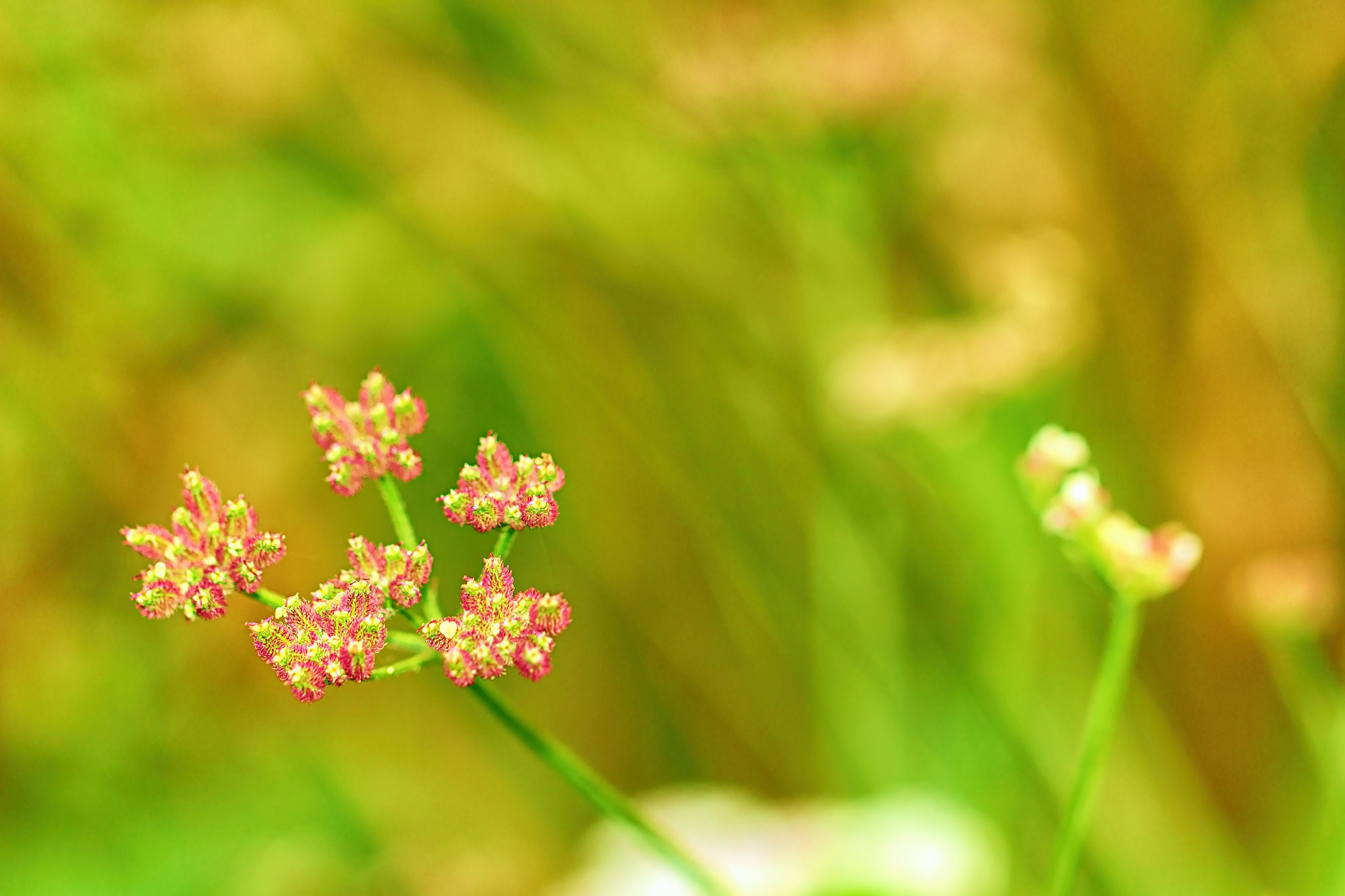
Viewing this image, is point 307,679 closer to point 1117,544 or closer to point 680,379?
point 1117,544

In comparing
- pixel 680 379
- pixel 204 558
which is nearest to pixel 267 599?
pixel 204 558

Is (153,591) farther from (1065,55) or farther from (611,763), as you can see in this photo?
(1065,55)

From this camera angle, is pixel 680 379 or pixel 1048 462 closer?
pixel 1048 462

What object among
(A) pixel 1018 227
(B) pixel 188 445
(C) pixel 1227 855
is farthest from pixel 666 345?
(C) pixel 1227 855

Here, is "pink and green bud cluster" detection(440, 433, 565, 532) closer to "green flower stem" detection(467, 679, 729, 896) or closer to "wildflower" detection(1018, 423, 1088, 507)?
"green flower stem" detection(467, 679, 729, 896)

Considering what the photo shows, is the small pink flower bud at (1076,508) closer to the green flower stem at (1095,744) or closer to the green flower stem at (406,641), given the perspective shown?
the green flower stem at (1095,744)

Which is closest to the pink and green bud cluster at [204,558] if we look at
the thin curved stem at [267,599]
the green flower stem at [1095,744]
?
the thin curved stem at [267,599]

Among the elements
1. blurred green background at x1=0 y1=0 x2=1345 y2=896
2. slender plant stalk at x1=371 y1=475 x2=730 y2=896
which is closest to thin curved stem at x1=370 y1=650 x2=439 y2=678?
slender plant stalk at x1=371 y1=475 x2=730 y2=896
